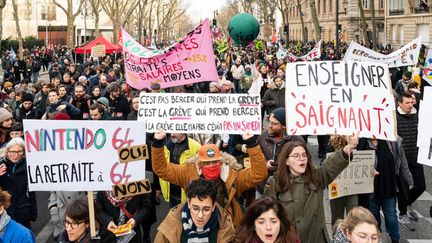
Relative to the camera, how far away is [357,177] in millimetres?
6074

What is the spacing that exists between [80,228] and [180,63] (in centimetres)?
626

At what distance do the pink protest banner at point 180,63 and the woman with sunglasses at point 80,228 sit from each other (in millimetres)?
5829

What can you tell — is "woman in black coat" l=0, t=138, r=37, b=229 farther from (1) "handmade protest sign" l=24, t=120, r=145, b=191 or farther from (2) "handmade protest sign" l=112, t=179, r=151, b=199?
(2) "handmade protest sign" l=112, t=179, r=151, b=199

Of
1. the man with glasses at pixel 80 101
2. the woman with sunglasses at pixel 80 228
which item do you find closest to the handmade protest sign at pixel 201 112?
the woman with sunglasses at pixel 80 228

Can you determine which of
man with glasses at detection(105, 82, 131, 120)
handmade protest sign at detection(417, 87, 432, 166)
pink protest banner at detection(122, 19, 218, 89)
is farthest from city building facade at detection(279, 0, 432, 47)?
handmade protest sign at detection(417, 87, 432, 166)

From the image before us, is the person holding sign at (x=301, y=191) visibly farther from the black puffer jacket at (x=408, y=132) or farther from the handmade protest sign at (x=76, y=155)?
the black puffer jacket at (x=408, y=132)

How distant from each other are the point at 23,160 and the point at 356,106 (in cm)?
327

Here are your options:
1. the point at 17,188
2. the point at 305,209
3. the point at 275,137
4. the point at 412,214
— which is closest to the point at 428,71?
the point at 412,214

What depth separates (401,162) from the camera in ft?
21.7

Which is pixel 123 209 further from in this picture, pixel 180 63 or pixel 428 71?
pixel 428 71

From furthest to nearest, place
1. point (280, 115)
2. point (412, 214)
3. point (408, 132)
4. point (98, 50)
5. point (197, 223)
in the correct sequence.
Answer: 1. point (98, 50)
2. point (412, 214)
3. point (408, 132)
4. point (280, 115)
5. point (197, 223)

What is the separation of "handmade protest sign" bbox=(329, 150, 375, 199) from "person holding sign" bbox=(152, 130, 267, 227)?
1262mm

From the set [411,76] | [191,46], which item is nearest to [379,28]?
[411,76]

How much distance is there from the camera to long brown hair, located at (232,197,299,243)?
368 centimetres
